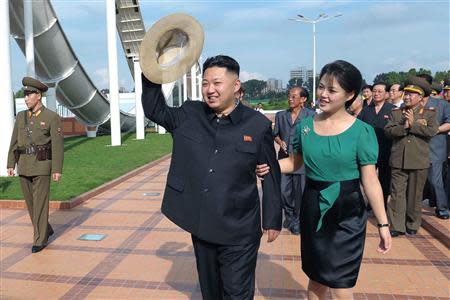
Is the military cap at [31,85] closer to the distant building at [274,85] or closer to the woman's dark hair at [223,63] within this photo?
the woman's dark hair at [223,63]

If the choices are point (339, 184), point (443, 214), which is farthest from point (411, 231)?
point (339, 184)

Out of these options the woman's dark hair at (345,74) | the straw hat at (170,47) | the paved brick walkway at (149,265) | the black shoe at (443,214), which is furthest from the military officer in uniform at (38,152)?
the black shoe at (443,214)

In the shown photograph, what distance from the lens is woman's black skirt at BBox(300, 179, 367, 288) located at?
7.96 feet

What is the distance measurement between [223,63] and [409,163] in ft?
11.5

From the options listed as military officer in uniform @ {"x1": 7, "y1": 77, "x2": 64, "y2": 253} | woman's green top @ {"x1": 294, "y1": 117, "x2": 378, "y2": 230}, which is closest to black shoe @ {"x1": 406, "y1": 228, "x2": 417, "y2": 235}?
woman's green top @ {"x1": 294, "y1": 117, "x2": 378, "y2": 230}

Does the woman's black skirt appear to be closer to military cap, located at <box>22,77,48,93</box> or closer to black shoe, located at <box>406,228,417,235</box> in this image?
black shoe, located at <box>406,228,417,235</box>

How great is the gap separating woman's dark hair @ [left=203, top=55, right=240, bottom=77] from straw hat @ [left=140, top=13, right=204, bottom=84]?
84 mm

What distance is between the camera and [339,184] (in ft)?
7.96

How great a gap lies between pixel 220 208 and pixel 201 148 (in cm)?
35

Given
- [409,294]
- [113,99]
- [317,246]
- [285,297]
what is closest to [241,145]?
[317,246]

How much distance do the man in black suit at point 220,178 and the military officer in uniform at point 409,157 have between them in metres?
2.96

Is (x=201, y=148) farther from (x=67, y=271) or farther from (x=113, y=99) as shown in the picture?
(x=113, y=99)

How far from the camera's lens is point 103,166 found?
11297 mm

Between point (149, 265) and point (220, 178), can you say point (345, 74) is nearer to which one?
point (220, 178)
